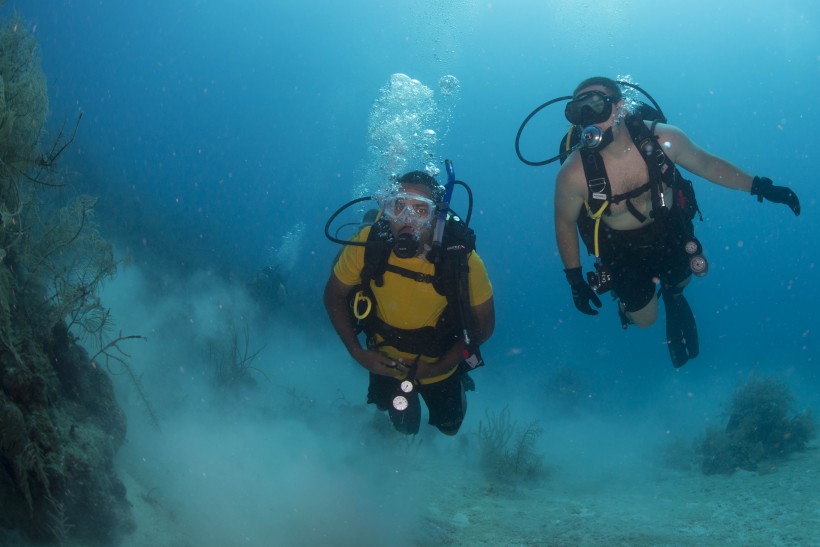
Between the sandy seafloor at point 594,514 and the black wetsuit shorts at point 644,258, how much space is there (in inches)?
116

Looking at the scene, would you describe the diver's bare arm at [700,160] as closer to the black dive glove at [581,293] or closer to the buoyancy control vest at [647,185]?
the buoyancy control vest at [647,185]

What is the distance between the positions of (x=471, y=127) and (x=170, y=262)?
102 metres

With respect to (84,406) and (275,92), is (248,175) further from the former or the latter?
(84,406)

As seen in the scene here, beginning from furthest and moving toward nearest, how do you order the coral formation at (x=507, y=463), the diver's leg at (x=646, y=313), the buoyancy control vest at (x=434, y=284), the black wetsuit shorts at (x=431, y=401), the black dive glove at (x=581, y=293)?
the coral formation at (x=507, y=463), the diver's leg at (x=646, y=313), the black wetsuit shorts at (x=431, y=401), the black dive glove at (x=581, y=293), the buoyancy control vest at (x=434, y=284)

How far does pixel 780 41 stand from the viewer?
5897 cm

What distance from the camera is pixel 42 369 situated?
13.4ft

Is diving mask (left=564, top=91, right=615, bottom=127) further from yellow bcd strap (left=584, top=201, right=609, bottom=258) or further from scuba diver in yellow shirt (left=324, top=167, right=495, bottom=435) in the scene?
scuba diver in yellow shirt (left=324, top=167, right=495, bottom=435)

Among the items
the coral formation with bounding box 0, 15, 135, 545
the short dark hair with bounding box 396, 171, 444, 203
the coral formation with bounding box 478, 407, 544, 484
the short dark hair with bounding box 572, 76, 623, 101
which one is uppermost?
the short dark hair with bounding box 572, 76, 623, 101

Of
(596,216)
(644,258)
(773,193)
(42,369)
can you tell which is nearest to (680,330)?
(644,258)

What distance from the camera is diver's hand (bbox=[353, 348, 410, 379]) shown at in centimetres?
455

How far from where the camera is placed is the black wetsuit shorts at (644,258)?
5088mm

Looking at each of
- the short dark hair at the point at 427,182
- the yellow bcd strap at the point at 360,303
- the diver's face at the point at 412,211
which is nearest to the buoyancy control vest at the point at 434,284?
the yellow bcd strap at the point at 360,303

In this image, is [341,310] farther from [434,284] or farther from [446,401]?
[446,401]

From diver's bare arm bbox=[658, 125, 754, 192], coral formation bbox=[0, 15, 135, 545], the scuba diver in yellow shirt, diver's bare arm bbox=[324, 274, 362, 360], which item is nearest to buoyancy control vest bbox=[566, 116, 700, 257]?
diver's bare arm bbox=[658, 125, 754, 192]
